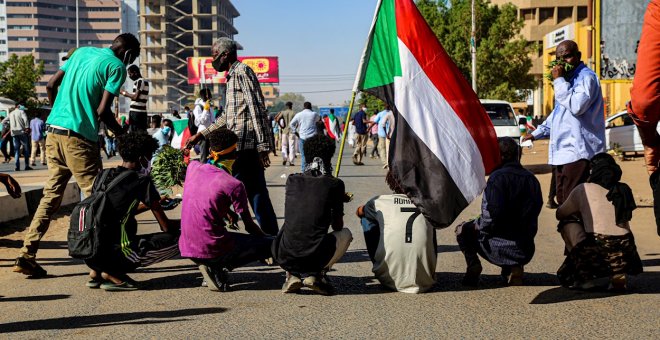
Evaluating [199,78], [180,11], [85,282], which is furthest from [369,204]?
[180,11]

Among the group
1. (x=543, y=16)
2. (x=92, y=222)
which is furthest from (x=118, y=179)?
(x=543, y=16)

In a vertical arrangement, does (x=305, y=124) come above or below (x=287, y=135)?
above

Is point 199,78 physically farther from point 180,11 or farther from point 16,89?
point 16,89

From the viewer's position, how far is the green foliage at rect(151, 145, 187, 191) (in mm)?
9953

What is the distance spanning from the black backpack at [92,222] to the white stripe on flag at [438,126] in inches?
86.0

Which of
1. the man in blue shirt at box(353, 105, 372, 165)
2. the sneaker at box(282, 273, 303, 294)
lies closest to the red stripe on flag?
the sneaker at box(282, 273, 303, 294)

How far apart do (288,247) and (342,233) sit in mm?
420

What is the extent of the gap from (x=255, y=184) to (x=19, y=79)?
201 feet

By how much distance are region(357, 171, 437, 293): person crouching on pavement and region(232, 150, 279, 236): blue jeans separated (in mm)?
1366

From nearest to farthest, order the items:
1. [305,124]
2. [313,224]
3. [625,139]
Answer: [313,224], [305,124], [625,139]

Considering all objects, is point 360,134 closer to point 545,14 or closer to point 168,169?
point 168,169

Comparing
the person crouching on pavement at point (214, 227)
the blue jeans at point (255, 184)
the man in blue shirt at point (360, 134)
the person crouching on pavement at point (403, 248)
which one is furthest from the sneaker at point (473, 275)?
the man in blue shirt at point (360, 134)

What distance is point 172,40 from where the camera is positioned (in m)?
165

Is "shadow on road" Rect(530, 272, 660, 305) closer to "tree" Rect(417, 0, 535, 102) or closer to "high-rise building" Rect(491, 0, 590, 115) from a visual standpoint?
"tree" Rect(417, 0, 535, 102)
